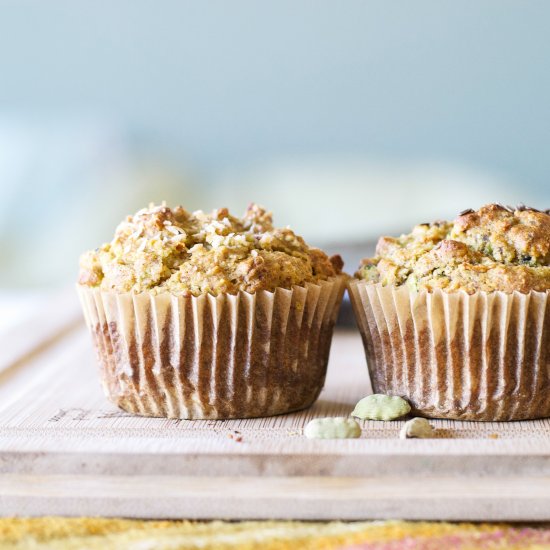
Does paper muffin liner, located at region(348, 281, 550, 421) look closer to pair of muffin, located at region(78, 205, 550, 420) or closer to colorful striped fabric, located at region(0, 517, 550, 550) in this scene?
pair of muffin, located at region(78, 205, 550, 420)

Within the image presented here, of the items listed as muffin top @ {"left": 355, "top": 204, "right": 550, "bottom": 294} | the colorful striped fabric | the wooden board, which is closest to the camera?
the colorful striped fabric

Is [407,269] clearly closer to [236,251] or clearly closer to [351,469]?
[236,251]

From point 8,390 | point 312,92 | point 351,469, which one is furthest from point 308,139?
point 351,469

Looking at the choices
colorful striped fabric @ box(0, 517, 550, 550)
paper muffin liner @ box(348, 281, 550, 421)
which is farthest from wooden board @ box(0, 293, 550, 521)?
paper muffin liner @ box(348, 281, 550, 421)

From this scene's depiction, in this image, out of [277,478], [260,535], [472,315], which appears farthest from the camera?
[472,315]

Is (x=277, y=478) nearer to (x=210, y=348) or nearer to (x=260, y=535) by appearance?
(x=260, y=535)

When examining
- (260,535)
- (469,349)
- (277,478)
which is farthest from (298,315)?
(260,535)
